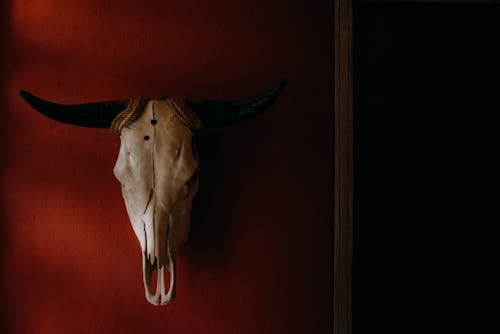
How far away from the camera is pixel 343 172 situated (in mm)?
1765

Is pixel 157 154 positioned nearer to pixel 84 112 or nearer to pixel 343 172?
pixel 84 112

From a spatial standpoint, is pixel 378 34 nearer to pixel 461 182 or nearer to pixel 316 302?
pixel 461 182

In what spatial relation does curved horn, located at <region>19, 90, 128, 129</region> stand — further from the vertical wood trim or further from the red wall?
the vertical wood trim

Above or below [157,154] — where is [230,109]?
above

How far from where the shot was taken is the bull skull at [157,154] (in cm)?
141

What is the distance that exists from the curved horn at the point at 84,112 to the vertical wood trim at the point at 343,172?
858 millimetres

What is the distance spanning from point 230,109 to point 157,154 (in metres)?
0.29

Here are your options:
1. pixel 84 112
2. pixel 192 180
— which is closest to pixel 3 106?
pixel 84 112

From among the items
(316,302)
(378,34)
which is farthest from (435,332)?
(378,34)

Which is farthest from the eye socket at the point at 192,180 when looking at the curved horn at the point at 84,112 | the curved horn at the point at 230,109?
the curved horn at the point at 84,112

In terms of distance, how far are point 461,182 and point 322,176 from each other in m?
0.66

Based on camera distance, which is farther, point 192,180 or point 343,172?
point 343,172

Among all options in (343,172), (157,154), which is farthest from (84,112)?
(343,172)

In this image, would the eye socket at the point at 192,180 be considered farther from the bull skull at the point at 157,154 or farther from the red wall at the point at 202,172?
the red wall at the point at 202,172
